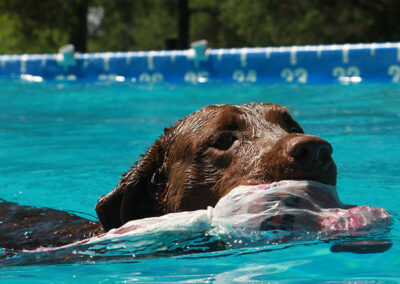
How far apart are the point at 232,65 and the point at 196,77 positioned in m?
0.88

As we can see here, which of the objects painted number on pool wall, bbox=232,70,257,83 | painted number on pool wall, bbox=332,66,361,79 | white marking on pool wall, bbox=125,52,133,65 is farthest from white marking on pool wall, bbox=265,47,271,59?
→ white marking on pool wall, bbox=125,52,133,65

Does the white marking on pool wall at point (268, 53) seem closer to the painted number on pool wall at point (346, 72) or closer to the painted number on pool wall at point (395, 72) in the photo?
the painted number on pool wall at point (346, 72)

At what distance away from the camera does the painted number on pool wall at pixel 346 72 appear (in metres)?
13.4

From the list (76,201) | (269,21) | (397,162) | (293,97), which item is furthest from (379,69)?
(269,21)

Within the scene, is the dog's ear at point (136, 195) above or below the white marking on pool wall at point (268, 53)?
below

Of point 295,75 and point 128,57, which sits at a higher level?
point 128,57

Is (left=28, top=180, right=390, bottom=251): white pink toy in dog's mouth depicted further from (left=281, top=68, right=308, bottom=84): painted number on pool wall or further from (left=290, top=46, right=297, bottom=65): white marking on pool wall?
(left=290, top=46, right=297, bottom=65): white marking on pool wall

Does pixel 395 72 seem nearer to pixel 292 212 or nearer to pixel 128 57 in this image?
pixel 128 57

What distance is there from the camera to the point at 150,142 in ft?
27.1

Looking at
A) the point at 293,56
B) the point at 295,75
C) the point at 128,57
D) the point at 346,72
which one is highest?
the point at 293,56

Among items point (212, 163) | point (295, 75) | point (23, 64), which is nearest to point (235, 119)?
point (212, 163)

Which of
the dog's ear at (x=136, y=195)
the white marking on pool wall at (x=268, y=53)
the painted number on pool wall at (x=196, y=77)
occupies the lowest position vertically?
the dog's ear at (x=136, y=195)

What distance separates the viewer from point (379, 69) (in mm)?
13156

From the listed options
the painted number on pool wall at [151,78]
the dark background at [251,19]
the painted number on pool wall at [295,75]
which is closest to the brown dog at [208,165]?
the painted number on pool wall at [295,75]
